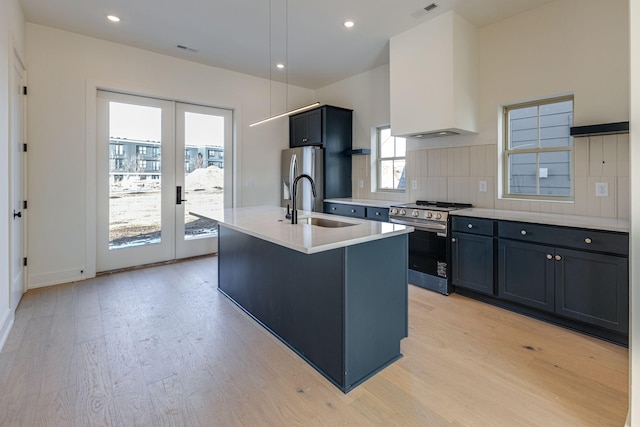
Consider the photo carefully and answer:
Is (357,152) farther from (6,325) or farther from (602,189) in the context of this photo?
(6,325)

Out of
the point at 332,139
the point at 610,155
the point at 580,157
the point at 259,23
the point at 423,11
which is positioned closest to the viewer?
the point at 610,155

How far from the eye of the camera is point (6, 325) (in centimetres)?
252

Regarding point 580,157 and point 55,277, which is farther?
point 55,277

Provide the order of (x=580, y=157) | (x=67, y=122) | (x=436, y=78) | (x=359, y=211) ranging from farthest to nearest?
(x=359, y=211) → (x=67, y=122) → (x=436, y=78) → (x=580, y=157)

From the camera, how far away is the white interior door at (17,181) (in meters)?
2.82

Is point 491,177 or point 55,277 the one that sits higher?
point 491,177

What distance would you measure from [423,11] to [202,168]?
3.55 m

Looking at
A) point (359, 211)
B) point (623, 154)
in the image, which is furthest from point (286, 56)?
point (623, 154)

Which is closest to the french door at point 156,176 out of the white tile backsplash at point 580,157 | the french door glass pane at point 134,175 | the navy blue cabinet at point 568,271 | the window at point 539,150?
the french door glass pane at point 134,175

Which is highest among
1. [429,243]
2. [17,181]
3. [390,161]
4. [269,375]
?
[390,161]

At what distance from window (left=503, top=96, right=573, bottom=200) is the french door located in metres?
3.71

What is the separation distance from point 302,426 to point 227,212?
2.05 meters

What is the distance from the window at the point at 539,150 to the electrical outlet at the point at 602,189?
239 mm

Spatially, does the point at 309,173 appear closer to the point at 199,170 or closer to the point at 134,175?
the point at 199,170
